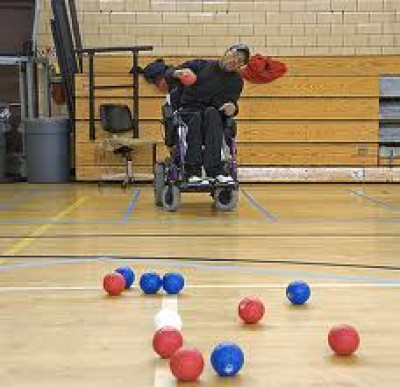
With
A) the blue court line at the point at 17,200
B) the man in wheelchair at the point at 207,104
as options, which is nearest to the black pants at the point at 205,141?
the man in wheelchair at the point at 207,104

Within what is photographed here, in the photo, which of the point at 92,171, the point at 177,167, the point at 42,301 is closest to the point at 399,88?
the point at 92,171

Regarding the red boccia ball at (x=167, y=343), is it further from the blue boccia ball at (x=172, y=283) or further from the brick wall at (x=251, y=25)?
the brick wall at (x=251, y=25)

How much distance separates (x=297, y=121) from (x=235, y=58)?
3763 millimetres

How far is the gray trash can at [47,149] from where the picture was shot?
29.3 feet

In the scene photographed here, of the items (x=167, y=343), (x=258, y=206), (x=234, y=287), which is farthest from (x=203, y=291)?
(x=258, y=206)

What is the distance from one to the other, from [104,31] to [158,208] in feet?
13.7

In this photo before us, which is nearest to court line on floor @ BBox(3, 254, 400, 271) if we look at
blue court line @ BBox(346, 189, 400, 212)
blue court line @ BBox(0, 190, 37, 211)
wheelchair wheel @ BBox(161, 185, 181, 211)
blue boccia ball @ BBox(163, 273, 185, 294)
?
blue boccia ball @ BBox(163, 273, 185, 294)

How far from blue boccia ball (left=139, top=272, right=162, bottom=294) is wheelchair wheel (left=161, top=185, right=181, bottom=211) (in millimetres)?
2976

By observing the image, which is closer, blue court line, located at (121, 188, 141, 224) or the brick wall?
blue court line, located at (121, 188, 141, 224)

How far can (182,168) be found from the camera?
18.3ft

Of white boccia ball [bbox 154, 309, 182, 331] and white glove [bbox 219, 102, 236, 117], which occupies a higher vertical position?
white glove [bbox 219, 102, 236, 117]

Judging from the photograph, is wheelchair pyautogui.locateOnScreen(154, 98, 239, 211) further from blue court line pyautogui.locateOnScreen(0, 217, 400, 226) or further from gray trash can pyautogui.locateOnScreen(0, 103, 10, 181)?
gray trash can pyautogui.locateOnScreen(0, 103, 10, 181)

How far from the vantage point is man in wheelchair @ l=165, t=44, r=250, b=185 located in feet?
18.0

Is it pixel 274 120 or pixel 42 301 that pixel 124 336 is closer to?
pixel 42 301
